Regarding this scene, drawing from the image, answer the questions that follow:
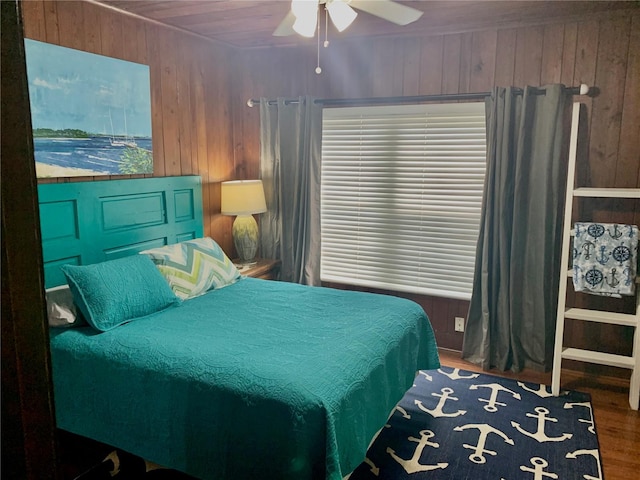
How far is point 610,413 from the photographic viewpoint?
3.06m

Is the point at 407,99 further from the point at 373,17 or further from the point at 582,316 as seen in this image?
the point at 582,316

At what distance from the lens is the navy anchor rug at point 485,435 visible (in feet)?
8.21

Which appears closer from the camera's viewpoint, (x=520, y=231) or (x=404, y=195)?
(x=520, y=231)

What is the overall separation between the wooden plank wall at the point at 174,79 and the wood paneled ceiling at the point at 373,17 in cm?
13

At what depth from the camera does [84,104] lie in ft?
10.1

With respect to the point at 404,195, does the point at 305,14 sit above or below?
above

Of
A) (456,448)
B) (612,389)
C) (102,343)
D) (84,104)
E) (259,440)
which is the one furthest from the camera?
(612,389)

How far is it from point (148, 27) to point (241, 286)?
1.93 m

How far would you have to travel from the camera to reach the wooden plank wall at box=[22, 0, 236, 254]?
2994mm

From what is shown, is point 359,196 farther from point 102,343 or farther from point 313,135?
point 102,343

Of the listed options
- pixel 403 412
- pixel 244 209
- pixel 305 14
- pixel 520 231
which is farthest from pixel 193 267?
pixel 520 231

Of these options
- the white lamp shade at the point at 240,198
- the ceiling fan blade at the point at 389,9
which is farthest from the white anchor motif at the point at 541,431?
the white lamp shade at the point at 240,198

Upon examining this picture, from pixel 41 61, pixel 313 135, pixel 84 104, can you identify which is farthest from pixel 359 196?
pixel 41 61

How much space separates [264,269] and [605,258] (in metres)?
2.47
